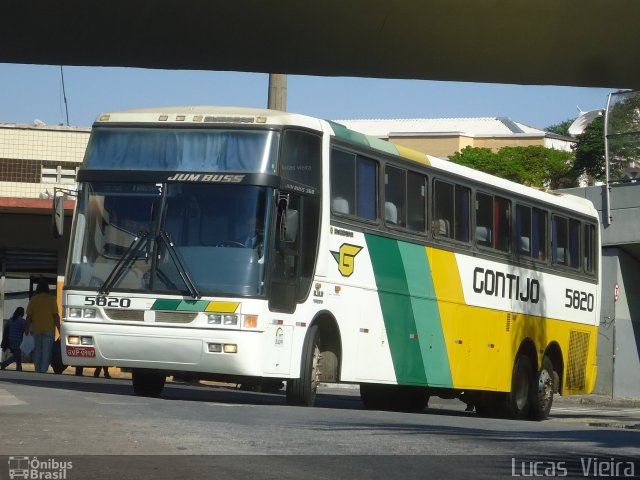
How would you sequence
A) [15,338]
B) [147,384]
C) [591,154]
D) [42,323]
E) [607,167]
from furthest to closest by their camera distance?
1. [591,154]
2. [607,167]
3. [15,338]
4. [42,323]
5. [147,384]

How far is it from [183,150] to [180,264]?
1.48 metres

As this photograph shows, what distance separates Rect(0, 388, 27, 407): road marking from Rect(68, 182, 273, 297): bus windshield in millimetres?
1590

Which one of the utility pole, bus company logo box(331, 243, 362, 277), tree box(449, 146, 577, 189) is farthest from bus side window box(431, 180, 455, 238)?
tree box(449, 146, 577, 189)

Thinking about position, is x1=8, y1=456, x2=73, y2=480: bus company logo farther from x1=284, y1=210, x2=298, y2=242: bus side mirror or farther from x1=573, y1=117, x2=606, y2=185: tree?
x1=573, y1=117, x2=606, y2=185: tree

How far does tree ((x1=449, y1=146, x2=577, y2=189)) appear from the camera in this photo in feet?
330

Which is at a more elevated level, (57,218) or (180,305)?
(57,218)

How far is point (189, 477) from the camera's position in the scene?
7855 mm

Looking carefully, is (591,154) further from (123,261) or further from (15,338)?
(123,261)

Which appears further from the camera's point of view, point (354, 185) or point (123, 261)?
point (354, 185)

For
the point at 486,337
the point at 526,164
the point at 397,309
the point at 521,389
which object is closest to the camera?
the point at 397,309

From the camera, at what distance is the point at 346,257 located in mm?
16297

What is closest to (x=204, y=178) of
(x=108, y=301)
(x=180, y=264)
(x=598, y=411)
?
(x=180, y=264)

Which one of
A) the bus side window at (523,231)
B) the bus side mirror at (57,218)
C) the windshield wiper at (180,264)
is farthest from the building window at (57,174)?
the windshield wiper at (180,264)

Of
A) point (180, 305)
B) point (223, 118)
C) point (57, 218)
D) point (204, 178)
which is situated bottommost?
point (180, 305)
